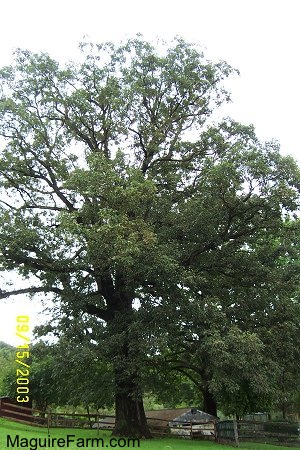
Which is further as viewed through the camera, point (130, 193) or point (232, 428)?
point (232, 428)

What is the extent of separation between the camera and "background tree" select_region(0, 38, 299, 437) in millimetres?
16828

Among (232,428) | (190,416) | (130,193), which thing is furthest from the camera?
(190,416)

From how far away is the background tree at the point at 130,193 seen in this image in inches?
663

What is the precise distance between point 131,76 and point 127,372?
1248 cm

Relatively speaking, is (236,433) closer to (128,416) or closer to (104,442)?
(128,416)

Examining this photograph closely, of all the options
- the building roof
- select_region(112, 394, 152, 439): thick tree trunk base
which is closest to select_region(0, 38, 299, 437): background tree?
select_region(112, 394, 152, 439): thick tree trunk base

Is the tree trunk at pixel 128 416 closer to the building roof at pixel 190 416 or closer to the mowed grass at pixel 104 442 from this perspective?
the mowed grass at pixel 104 442

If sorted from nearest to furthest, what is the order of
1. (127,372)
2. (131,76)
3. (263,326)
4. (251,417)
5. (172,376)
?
(127,372) → (263,326) → (131,76) → (172,376) → (251,417)

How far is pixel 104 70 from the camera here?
2080 centimetres

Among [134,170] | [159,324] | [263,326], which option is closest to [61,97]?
[134,170]

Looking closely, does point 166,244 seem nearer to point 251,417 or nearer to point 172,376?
point 172,376

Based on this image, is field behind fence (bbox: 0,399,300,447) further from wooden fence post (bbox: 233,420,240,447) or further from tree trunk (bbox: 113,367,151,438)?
tree trunk (bbox: 113,367,151,438)

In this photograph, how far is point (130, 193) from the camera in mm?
16391

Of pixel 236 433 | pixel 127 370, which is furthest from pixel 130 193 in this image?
pixel 236 433
